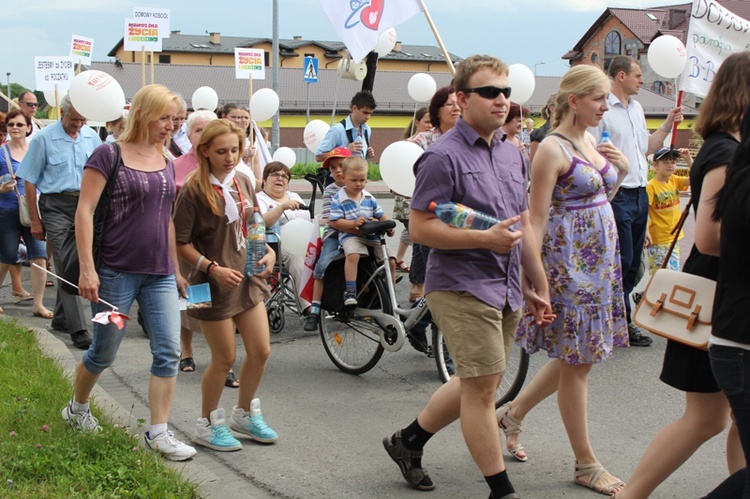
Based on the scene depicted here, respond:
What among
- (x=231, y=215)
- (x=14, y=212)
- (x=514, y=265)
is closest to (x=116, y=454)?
(x=231, y=215)

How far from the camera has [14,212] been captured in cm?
930

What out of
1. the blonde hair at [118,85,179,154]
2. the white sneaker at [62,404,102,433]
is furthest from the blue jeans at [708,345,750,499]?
the white sneaker at [62,404,102,433]

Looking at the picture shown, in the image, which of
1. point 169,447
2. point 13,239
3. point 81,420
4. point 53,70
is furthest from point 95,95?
point 53,70

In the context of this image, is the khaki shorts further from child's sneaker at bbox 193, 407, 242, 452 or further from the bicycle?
the bicycle

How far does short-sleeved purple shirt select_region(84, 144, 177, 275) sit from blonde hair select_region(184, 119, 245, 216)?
0.53ft

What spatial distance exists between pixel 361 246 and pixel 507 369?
1.50 meters

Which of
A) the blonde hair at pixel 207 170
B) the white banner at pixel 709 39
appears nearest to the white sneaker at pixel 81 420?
the blonde hair at pixel 207 170

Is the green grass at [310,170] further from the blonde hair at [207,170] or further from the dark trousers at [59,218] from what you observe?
the blonde hair at [207,170]

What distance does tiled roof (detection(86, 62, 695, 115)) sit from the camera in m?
55.2

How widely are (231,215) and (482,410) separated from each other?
1.87m

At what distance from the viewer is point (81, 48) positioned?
46.4 feet

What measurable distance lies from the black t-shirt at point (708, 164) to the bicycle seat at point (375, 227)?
327cm

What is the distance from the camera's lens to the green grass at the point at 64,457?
4.23 metres

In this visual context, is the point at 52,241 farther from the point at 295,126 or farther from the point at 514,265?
the point at 295,126
